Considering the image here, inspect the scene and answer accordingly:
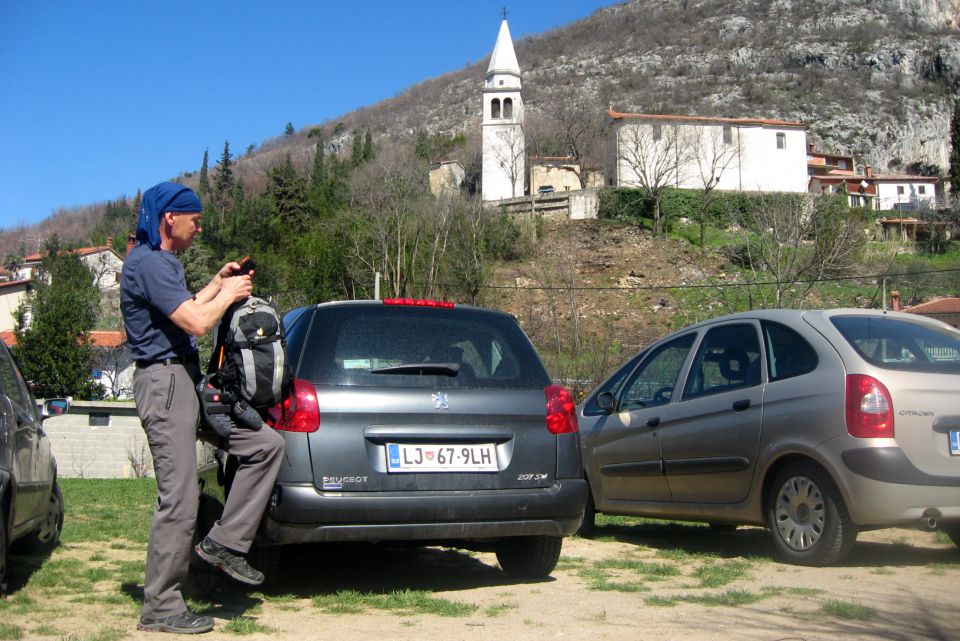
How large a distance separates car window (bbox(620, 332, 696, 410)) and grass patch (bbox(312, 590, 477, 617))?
308cm

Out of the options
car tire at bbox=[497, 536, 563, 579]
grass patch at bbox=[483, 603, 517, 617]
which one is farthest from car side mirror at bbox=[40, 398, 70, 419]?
grass patch at bbox=[483, 603, 517, 617]

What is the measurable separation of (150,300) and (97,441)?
105 ft

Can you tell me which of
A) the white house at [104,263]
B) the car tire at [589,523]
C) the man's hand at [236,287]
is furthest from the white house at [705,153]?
the man's hand at [236,287]

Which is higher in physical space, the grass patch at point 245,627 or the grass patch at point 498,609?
the grass patch at point 245,627

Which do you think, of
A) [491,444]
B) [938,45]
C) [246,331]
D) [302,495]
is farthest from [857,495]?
[938,45]

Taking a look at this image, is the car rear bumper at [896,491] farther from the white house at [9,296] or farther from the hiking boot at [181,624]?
the white house at [9,296]

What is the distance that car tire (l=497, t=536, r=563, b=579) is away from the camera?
5641 mm

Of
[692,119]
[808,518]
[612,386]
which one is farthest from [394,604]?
[692,119]

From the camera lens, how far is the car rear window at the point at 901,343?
590 cm

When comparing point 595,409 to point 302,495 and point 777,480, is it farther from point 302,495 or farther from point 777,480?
point 302,495

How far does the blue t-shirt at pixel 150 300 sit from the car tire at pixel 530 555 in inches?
96.8

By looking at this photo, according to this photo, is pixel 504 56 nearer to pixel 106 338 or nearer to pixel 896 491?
pixel 106 338

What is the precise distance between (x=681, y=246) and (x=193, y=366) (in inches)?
2497

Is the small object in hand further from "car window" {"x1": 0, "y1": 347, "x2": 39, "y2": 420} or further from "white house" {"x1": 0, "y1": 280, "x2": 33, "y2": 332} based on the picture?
"white house" {"x1": 0, "y1": 280, "x2": 33, "y2": 332}
